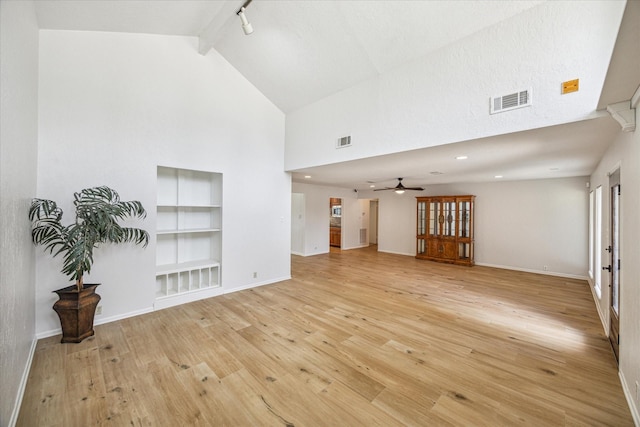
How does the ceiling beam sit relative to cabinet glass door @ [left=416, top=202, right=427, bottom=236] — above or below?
above

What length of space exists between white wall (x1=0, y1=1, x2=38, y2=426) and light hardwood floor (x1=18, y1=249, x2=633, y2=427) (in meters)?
0.35

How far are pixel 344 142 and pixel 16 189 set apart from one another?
3.64 meters

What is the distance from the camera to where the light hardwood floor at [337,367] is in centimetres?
187

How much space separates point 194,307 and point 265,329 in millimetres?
1451

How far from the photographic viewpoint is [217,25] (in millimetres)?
3486

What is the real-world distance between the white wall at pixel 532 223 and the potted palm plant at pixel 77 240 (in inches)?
318

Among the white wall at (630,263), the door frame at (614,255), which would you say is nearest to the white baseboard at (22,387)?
the white wall at (630,263)

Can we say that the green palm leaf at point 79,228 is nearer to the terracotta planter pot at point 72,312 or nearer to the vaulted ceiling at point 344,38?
the terracotta planter pot at point 72,312

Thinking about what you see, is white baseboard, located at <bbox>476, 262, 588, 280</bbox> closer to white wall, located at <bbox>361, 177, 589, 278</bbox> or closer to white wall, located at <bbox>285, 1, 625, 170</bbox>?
white wall, located at <bbox>361, 177, 589, 278</bbox>

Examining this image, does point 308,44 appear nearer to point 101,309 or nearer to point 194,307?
point 194,307

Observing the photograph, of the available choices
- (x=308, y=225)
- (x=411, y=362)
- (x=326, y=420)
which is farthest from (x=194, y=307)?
(x=308, y=225)

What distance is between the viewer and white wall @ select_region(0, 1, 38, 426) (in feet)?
5.47

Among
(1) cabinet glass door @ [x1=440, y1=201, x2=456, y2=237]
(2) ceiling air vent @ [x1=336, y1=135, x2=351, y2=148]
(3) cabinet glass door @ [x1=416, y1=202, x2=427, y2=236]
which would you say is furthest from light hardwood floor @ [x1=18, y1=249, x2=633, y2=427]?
(3) cabinet glass door @ [x1=416, y1=202, x2=427, y2=236]

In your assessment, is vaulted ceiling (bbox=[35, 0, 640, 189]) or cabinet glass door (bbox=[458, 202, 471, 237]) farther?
cabinet glass door (bbox=[458, 202, 471, 237])
